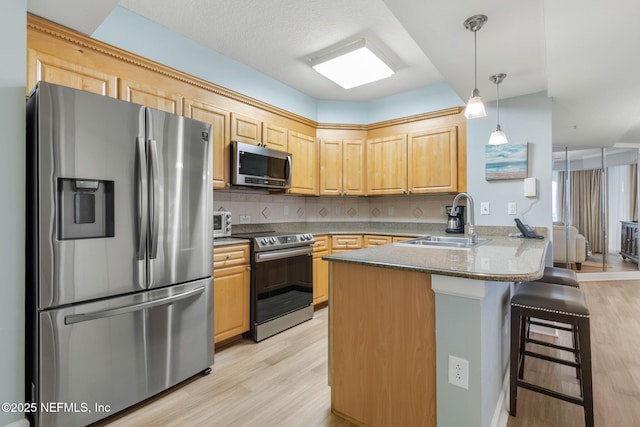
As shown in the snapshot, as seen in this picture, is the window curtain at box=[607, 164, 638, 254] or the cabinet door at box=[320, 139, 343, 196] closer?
the cabinet door at box=[320, 139, 343, 196]

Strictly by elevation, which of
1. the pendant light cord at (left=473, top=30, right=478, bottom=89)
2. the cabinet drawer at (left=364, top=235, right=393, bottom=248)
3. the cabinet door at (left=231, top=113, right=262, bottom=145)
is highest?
the pendant light cord at (left=473, top=30, right=478, bottom=89)

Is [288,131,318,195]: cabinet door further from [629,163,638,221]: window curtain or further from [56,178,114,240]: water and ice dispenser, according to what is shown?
[629,163,638,221]: window curtain

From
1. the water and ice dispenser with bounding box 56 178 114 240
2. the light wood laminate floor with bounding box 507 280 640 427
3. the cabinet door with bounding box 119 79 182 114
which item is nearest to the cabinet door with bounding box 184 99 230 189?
the cabinet door with bounding box 119 79 182 114

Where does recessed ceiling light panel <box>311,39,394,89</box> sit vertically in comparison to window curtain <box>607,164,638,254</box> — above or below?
above

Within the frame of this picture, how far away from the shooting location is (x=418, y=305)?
4.73ft

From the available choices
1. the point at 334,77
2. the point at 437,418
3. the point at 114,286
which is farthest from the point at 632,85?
the point at 114,286

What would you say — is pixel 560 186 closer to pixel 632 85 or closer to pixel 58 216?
pixel 632 85

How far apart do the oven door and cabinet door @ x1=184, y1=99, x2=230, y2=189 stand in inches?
31.0

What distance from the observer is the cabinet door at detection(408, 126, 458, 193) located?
3461mm

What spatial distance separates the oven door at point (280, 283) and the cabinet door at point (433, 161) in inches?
62.3

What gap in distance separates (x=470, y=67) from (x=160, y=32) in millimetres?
2455

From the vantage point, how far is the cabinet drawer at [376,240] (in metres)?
3.61

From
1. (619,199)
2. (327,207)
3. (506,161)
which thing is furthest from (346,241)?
(619,199)

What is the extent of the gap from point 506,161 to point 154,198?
3029mm
